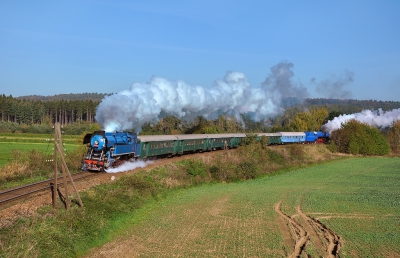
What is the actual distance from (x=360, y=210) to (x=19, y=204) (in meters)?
19.7

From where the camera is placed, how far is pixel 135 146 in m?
36.0

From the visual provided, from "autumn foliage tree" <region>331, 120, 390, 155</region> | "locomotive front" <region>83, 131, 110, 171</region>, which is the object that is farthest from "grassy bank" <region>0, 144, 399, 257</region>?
"autumn foliage tree" <region>331, 120, 390, 155</region>

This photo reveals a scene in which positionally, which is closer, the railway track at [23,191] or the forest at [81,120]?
the railway track at [23,191]

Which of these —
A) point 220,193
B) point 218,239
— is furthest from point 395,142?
point 218,239

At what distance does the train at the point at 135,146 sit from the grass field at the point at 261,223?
6.41 metres

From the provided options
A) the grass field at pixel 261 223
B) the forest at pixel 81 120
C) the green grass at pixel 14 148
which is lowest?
the grass field at pixel 261 223

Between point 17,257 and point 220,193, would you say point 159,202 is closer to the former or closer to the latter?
point 220,193

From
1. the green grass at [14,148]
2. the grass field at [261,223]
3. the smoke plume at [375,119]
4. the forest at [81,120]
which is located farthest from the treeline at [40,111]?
the grass field at [261,223]

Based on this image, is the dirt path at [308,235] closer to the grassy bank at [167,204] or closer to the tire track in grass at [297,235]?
the tire track in grass at [297,235]

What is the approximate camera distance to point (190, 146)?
162ft

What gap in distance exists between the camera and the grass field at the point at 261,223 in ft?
53.3

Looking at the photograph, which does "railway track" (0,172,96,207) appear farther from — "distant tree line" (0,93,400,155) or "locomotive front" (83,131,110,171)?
"distant tree line" (0,93,400,155)

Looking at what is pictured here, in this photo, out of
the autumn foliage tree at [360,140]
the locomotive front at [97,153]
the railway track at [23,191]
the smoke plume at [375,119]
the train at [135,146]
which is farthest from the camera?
the smoke plume at [375,119]

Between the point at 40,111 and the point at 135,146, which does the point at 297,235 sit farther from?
the point at 40,111
